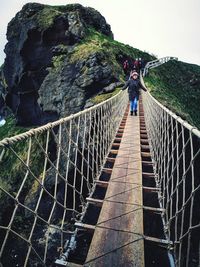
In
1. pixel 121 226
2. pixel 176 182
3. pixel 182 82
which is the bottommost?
pixel 176 182

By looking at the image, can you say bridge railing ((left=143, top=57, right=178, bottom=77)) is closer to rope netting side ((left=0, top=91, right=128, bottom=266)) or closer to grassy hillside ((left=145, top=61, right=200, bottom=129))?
grassy hillside ((left=145, top=61, right=200, bottom=129))

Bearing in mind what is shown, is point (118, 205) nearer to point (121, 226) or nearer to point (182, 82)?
point (121, 226)

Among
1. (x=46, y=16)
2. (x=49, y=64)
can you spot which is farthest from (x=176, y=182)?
(x=46, y=16)

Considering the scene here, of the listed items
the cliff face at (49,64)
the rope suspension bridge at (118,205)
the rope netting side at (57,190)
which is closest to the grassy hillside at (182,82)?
the cliff face at (49,64)

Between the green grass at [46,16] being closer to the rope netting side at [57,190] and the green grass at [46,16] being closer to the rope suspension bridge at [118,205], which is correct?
the rope netting side at [57,190]

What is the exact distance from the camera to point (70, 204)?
7855mm

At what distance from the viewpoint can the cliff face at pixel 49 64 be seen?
42.5 feet

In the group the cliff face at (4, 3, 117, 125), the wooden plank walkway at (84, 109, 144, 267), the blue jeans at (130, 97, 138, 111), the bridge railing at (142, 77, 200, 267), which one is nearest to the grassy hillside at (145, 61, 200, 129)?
the cliff face at (4, 3, 117, 125)

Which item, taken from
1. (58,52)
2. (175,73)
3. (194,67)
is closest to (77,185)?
(58,52)

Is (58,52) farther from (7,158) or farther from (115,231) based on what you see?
(115,231)

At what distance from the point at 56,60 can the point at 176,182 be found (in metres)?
11.7

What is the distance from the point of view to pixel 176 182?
5.91 meters

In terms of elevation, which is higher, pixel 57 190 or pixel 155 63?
Result: pixel 155 63

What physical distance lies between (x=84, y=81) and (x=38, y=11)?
9.66 meters
